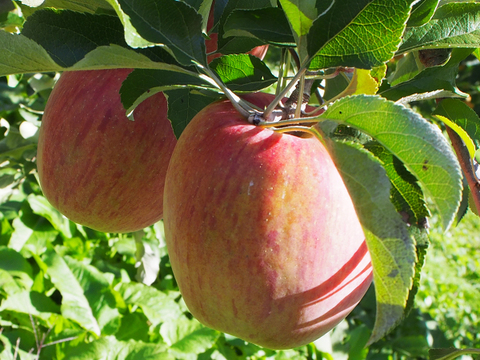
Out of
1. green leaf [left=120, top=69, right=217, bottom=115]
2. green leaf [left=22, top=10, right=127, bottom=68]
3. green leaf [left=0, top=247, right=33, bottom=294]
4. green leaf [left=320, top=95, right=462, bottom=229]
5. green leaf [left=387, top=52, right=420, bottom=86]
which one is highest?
green leaf [left=22, top=10, right=127, bottom=68]

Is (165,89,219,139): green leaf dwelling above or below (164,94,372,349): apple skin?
above

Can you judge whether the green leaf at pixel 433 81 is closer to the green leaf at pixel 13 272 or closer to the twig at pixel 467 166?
the twig at pixel 467 166

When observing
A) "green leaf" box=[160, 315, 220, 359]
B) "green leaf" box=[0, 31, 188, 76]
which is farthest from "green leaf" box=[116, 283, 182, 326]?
"green leaf" box=[0, 31, 188, 76]

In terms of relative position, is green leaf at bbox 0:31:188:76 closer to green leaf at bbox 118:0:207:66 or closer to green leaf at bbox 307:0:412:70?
green leaf at bbox 118:0:207:66

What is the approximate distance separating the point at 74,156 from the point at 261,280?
11.2 inches

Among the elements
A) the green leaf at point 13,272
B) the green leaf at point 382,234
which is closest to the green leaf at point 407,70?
the green leaf at point 382,234

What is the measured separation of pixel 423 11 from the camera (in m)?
0.43

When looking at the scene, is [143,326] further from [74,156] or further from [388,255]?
[388,255]

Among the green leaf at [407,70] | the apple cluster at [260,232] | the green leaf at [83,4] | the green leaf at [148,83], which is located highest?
the green leaf at [83,4]

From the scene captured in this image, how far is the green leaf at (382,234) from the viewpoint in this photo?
332mm

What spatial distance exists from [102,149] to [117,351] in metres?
0.92

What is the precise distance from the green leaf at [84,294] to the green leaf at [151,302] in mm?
80

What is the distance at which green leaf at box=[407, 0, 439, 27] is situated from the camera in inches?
16.7

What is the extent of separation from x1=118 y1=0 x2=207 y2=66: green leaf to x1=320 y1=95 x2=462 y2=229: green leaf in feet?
0.52
